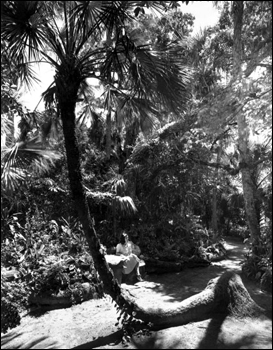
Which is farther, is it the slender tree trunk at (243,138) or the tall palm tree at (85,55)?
the tall palm tree at (85,55)

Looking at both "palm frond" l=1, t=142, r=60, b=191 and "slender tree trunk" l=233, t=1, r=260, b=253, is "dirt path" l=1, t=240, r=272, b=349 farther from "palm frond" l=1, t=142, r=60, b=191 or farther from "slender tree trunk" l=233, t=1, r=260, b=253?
"palm frond" l=1, t=142, r=60, b=191

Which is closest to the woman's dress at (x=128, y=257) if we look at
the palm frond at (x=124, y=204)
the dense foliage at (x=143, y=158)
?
the dense foliage at (x=143, y=158)

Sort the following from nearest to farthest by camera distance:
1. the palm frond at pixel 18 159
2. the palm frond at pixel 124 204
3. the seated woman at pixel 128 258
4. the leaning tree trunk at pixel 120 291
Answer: the leaning tree trunk at pixel 120 291 < the palm frond at pixel 18 159 < the seated woman at pixel 128 258 < the palm frond at pixel 124 204

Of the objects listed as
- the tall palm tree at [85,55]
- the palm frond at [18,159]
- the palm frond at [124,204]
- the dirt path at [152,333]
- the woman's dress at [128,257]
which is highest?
the tall palm tree at [85,55]

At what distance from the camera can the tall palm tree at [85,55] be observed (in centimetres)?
467

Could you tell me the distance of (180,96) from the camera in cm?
583

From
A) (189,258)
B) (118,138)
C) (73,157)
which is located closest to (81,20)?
(73,157)

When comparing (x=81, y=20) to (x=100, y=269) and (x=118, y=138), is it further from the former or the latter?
(x=118, y=138)

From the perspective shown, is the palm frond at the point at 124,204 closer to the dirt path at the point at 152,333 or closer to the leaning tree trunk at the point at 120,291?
the dirt path at the point at 152,333

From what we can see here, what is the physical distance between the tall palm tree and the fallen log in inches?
21.0

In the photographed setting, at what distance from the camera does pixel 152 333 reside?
514 cm

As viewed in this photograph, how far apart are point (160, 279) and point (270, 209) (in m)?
5.92

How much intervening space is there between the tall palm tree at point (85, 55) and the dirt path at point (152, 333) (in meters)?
0.76

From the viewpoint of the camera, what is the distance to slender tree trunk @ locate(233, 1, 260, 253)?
4.06 m
